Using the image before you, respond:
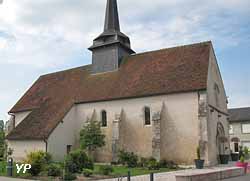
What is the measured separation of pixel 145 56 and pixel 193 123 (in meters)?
9.31

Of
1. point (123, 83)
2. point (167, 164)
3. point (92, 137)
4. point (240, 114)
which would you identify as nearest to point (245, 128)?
point (240, 114)

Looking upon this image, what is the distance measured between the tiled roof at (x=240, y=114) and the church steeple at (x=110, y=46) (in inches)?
989

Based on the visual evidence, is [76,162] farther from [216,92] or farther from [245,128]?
[245,128]

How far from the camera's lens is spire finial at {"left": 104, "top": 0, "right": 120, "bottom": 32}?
32.2m

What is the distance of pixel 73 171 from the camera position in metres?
17.6

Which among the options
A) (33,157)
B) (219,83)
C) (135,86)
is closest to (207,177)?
(33,157)

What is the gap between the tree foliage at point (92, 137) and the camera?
26375 millimetres

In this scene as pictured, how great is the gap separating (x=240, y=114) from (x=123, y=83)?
96.7 ft

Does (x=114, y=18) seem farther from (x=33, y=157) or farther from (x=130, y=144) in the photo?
(x=33, y=157)

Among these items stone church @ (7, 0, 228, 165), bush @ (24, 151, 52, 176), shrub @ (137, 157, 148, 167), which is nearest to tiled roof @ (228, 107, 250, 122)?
stone church @ (7, 0, 228, 165)

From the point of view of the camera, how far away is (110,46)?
103ft

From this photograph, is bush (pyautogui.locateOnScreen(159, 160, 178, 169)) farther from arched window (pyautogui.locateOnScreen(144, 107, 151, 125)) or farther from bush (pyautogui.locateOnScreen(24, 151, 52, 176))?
bush (pyautogui.locateOnScreen(24, 151, 52, 176))

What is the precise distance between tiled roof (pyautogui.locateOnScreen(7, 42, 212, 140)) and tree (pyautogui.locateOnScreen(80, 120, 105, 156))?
9.04ft

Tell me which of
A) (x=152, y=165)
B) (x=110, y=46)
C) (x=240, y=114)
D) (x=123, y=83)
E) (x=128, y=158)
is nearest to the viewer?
(x=152, y=165)
